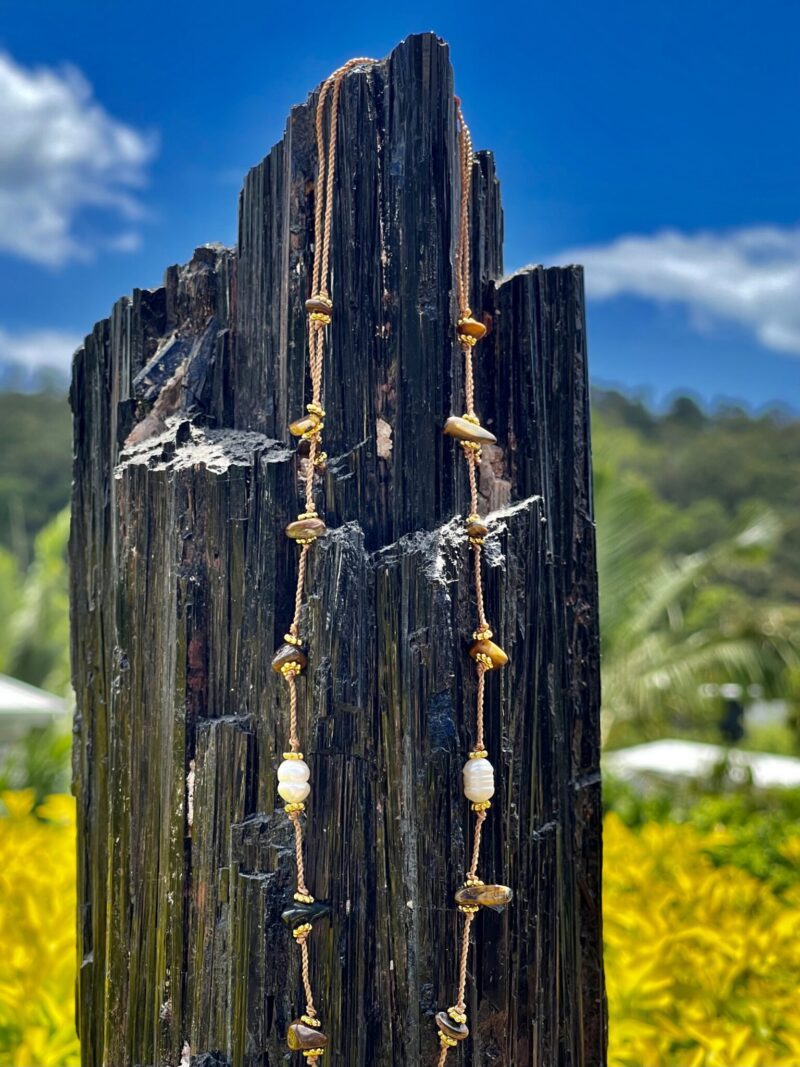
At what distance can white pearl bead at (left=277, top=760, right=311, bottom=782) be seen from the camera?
52.8 inches

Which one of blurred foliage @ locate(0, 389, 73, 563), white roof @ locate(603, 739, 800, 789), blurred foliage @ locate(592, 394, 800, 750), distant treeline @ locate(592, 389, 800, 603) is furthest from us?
blurred foliage @ locate(0, 389, 73, 563)

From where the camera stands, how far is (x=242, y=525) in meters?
1.45

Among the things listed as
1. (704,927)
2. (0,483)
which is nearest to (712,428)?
(0,483)

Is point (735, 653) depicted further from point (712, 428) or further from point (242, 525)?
point (712, 428)

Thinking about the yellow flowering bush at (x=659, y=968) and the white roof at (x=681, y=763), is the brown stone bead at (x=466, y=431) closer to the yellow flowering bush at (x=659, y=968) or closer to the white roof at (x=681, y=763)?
the yellow flowering bush at (x=659, y=968)

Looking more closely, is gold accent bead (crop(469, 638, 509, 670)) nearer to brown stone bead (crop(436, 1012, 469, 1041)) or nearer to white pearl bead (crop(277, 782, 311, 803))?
white pearl bead (crop(277, 782, 311, 803))

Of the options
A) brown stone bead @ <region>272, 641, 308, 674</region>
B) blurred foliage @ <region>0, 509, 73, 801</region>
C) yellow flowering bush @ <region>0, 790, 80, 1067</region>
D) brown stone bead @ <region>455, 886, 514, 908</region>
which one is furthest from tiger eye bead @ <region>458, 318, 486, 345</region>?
blurred foliage @ <region>0, 509, 73, 801</region>

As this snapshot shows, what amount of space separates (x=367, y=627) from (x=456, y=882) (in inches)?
14.9

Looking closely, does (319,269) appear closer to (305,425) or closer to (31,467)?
(305,425)

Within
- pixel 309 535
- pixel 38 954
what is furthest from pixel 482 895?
pixel 38 954

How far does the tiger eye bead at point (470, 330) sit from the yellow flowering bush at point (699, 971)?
5.01 ft

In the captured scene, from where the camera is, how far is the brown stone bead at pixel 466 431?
4.70 feet

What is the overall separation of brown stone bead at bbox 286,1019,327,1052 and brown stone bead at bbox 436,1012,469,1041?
159 millimetres

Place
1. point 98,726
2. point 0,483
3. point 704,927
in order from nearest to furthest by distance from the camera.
Result: 1. point 98,726
2. point 704,927
3. point 0,483
